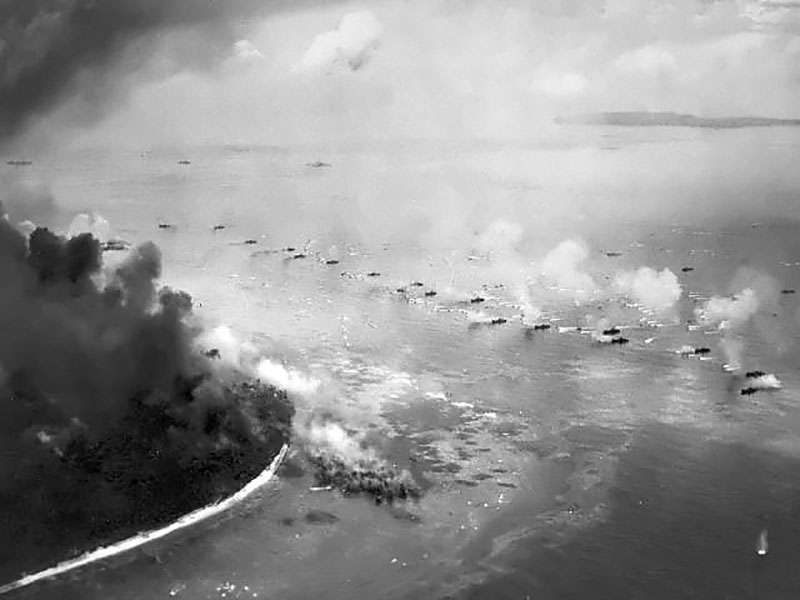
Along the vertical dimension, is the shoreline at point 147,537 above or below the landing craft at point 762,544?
above

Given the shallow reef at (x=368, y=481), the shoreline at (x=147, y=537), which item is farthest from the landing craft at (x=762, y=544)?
the shoreline at (x=147, y=537)

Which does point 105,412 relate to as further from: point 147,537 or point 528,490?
point 528,490

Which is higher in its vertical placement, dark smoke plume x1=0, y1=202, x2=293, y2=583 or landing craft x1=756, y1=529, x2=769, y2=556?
dark smoke plume x1=0, y1=202, x2=293, y2=583

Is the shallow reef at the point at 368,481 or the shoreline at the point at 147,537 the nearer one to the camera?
the shoreline at the point at 147,537

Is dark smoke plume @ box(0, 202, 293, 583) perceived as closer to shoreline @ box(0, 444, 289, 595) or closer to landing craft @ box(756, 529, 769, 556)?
shoreline @ box(0, 444, 289, 595)

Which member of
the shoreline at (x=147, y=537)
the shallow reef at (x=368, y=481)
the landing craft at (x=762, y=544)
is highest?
the shallow reef at (x=368, y=481)

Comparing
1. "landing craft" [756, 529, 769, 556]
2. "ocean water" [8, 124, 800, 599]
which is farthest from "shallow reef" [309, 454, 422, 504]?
"landing craft" [756, 529, 769, 556]

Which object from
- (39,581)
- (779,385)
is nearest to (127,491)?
(39,581)

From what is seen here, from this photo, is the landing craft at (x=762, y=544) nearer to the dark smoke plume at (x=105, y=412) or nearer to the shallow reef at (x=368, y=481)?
the shallow reef at (x=368, y=481)

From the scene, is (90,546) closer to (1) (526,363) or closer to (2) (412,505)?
(2) (412,505)

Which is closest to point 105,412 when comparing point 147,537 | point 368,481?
point 147,537

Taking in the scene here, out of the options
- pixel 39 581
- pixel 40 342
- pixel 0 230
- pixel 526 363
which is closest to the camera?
pixel 39 581
